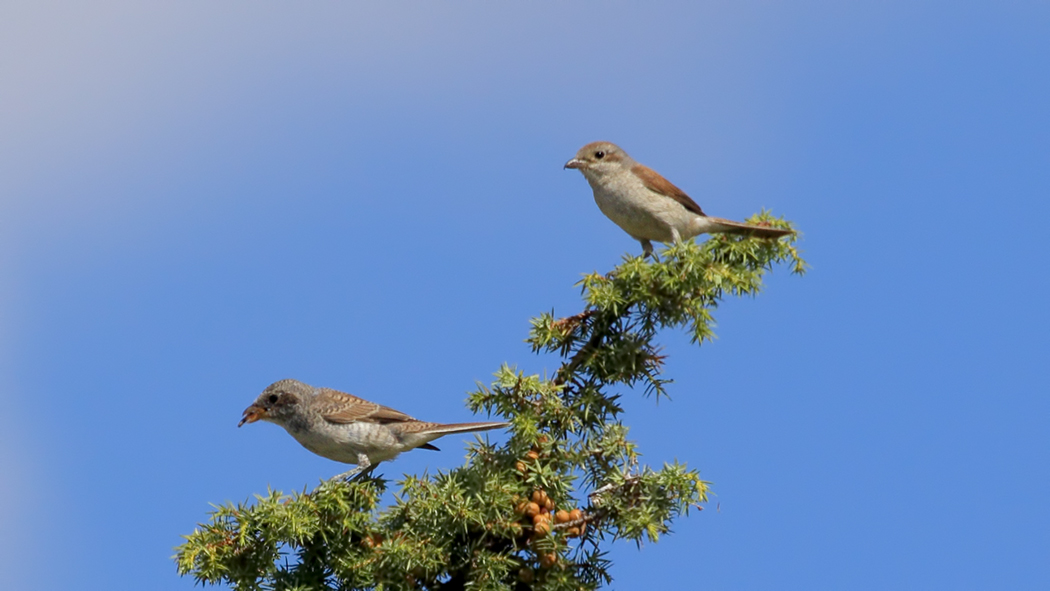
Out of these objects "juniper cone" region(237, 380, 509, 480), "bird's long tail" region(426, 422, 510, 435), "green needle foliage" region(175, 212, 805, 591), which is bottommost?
"green needle foliage" region(175, 212, 805, 591)

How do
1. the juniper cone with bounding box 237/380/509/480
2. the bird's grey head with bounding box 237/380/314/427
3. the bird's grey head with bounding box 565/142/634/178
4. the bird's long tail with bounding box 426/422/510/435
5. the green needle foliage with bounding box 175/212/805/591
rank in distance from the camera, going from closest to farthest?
the green needle foliage with bounding box 175/212/805/591 → the bird's long tail with bounding box 426/422/510/435 → the juniper cone with bounding box 237/380/509/480 → the bird's grey head with bounding box 237/380/314/427 → the bird's grey head with bounding box 565/142/634/178

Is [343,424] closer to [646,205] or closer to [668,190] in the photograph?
[646,205]

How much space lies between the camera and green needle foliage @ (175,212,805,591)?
5.64 meters

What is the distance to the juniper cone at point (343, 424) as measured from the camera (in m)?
8.95

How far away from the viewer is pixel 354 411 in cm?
909

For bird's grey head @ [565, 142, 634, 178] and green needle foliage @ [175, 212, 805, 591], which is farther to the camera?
bird's grey head @ [565, 142, 634, 178]

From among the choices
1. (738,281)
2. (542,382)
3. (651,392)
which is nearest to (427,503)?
(542,382)

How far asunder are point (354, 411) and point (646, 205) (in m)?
2.99

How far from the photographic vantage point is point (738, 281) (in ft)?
19.9

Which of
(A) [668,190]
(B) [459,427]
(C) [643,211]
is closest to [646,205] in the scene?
(C) [643,211]

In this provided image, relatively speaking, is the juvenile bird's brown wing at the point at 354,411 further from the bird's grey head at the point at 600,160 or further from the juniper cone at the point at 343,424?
the bird's grey head at the point at 600,160

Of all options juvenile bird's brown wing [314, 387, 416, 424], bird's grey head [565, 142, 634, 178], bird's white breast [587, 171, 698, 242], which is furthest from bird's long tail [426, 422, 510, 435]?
bird's grey head [565, 142, 634, 178]

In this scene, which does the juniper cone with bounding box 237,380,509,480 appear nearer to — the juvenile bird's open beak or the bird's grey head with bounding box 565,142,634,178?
the juvenile bird's open beak

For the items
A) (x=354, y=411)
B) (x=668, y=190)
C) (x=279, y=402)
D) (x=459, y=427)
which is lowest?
(x=459, y=427)
